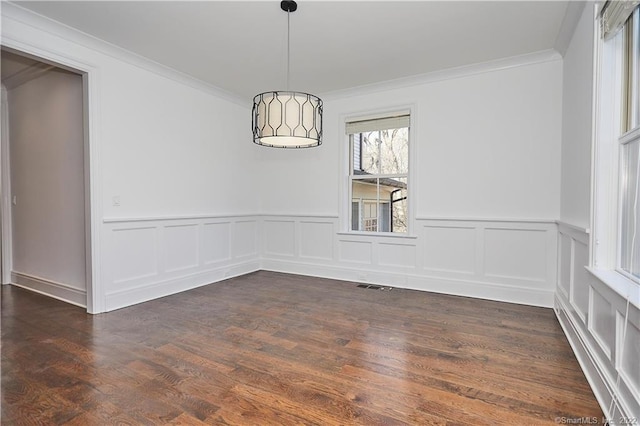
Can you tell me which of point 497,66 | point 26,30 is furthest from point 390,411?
point 26,30

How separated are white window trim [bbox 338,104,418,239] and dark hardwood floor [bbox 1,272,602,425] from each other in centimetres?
111

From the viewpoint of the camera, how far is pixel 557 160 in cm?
350

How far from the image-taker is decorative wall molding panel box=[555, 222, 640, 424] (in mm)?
1546

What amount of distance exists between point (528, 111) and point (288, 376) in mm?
3592

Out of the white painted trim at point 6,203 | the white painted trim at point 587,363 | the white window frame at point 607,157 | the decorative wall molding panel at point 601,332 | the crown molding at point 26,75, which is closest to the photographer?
the decorative wall molding panel at point 601,332

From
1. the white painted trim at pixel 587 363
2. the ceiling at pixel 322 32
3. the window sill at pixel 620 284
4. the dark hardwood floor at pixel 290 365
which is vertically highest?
the ceiling at pixel 322 32

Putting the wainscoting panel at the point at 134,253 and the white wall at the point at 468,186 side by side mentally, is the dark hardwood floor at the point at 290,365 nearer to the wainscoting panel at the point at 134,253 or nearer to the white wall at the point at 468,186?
the wainscoting panel at the point at 134,253

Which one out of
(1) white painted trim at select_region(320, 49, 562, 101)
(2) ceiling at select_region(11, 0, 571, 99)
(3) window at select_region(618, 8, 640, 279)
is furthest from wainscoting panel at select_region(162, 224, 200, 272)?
(3) window at select_region(618, 8, 640, 279)

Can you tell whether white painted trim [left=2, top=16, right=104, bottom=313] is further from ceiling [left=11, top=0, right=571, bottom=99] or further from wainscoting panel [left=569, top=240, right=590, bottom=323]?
wainscoting panel [left=569, top=240, right=590, bottom=323]

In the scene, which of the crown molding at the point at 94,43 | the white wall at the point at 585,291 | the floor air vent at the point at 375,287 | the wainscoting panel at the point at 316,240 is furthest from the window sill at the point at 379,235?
the crown molding at the point at 94,43

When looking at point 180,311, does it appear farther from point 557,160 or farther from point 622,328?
point 557,160

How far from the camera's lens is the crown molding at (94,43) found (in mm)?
2725

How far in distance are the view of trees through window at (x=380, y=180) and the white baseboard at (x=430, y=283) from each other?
63cm

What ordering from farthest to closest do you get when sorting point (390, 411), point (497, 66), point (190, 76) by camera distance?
→ 1. point (190, 76)
2. point (497, 66)
3. point (390, 411)
